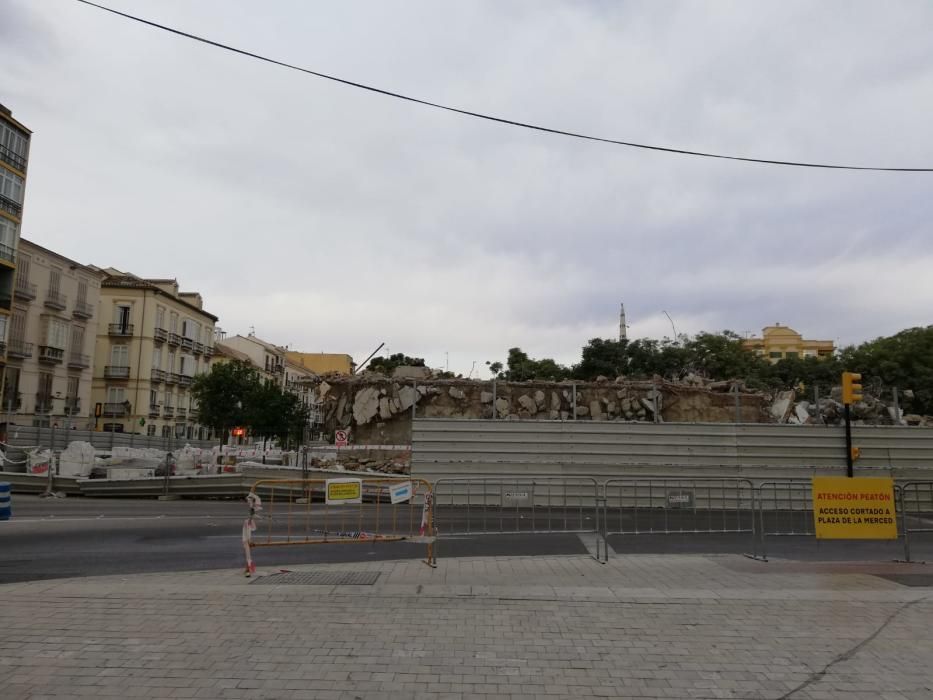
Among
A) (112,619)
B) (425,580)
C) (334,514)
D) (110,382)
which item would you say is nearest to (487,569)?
(425,580)

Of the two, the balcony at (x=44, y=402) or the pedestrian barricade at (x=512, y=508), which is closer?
the pedestrian barricade at (x=512, y=508)

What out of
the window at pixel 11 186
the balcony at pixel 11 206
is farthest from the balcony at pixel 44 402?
the window at pixel 11 186

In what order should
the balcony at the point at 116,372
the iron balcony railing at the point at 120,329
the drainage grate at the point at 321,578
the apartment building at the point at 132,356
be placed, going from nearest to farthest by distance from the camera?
the drainage grate at the point at 321,578, the apartment building at the point at 132,356, the balcony at the point at 116,372, the iron balcony railing at the point at 120,329

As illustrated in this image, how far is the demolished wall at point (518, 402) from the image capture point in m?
25.0

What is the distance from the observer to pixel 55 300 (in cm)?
4644

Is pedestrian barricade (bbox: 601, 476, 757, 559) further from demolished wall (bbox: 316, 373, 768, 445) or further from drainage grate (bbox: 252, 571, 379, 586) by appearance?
demolished wall (bbox: 316, 373, 768, 445)

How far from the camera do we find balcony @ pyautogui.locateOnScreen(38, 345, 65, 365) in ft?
149

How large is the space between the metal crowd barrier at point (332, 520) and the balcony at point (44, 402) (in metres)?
31.7

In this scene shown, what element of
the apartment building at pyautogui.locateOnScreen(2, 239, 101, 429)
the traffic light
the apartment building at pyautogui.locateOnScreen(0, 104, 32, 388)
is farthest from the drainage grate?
the apartment building at pyautogui.locateOnScreen(2, 239, 101, 429)

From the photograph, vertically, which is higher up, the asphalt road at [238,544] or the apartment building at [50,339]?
the apartment building at [50,339]

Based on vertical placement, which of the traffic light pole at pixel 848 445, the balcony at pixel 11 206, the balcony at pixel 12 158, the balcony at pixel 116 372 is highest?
the balcony at pixel 12 158

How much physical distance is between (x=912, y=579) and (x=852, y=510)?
1693 millimetres

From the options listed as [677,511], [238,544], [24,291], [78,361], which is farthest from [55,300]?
[677,511]

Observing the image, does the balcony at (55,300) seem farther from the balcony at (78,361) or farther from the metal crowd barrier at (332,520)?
the metal crowd barrier at (332,520)
